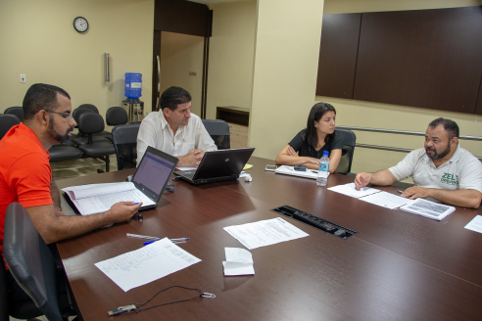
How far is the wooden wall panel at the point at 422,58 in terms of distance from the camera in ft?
13.3

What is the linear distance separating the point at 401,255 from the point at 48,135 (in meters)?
1.64

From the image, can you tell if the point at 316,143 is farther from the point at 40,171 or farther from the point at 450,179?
the point at 40,171

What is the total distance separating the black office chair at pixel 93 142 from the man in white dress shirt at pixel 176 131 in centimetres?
191

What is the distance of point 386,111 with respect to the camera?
474 centimetres

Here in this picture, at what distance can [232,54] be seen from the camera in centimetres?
A: 706

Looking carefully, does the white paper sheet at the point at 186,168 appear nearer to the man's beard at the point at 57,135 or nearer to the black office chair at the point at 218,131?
the black office chair at the point at 218,131

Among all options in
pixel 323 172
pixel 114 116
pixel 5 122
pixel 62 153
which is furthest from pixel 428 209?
pixel 114 116

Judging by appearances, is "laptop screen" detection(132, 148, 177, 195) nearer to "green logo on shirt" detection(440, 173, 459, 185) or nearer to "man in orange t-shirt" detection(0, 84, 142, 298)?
"man in orange t-shirt" detection(0, 84, 142, 298)

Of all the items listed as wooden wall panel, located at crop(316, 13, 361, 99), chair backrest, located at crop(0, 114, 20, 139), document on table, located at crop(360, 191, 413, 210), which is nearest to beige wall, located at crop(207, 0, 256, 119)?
wooden wall panel, located at crop(316, 13, 361, 99)

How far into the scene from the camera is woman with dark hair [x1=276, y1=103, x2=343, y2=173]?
286 centimetres

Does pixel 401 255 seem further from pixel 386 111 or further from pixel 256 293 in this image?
pixel 386 111

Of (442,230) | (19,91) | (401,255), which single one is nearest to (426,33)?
(442,230)

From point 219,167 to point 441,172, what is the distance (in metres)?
1.53

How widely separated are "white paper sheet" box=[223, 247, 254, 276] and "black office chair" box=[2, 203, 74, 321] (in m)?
0.55
